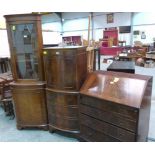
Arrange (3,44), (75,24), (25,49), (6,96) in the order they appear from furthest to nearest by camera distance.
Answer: (75,24)
(3,44)
(6,96)
(25,49)

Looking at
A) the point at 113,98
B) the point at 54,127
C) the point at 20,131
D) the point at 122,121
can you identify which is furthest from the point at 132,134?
the point at 20,131

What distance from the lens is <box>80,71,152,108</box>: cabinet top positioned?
5.76ft

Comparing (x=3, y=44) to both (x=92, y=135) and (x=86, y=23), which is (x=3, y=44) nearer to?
(x=92, y=135)

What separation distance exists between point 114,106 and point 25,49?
1691mm

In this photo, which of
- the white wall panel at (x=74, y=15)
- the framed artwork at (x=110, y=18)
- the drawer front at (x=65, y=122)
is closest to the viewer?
the drawer front at (x=65, y=122)

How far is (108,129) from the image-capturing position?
197 centimetres

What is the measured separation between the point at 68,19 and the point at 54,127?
1164 centimetres

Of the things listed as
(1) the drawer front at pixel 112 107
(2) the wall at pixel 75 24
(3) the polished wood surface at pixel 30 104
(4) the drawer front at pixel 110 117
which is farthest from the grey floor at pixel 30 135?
(2) the wall at pixel 75 24

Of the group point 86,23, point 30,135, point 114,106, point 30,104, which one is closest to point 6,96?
point 30,104

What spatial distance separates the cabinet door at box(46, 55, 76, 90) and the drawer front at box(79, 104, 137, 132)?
1.24 ft

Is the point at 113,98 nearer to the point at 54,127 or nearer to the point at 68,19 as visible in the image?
the point at 54,127

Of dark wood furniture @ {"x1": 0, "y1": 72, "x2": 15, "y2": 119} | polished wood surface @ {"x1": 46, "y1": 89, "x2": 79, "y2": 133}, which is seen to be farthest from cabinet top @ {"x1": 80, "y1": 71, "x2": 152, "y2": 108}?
dark wood furniture @ {"x1": 0, "y1": 72, "x2": 15, "y2": 119}

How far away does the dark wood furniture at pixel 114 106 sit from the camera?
5.69 feet

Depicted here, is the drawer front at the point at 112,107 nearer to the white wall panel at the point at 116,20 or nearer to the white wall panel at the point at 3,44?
the white wall panel at the point at 3,44
